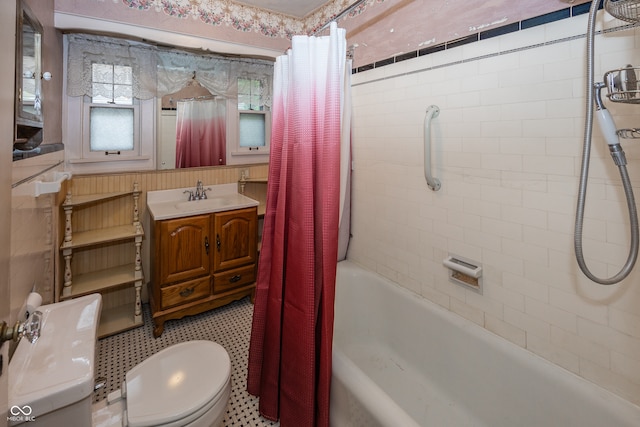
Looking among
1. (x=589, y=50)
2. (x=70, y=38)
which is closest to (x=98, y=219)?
(x=70, y=38)

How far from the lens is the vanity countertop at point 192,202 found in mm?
2307

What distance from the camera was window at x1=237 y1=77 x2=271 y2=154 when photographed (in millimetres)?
2863

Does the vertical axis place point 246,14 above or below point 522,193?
above

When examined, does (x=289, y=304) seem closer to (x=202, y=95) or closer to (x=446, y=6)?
(x=446, y=6)

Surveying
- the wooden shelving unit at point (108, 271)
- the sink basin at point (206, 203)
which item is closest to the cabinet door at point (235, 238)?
the sink basin at point (206, 203)

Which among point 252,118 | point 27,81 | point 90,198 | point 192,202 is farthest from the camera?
point 252,118

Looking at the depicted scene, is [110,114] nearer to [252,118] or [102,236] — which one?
[102,236]

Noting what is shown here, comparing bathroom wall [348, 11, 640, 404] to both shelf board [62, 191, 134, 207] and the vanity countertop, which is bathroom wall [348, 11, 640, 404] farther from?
shelf board [62, 191, 134, 207]

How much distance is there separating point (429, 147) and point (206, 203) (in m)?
1.85

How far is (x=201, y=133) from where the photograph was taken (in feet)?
9.01

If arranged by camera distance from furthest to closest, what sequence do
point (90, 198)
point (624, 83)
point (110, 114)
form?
point (110, 114) < point (90, 198) < point (624, 83)

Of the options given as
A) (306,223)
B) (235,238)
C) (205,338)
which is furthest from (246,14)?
(205,338)

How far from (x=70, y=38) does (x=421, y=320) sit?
2.87 metres

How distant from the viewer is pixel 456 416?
153 centimetres
